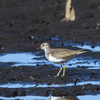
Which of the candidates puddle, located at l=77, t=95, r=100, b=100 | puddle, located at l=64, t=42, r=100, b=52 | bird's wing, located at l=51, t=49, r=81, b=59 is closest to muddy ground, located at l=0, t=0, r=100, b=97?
puddle, located at l=77, t=95, r=100, b=100

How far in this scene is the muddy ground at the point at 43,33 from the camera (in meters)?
9.27

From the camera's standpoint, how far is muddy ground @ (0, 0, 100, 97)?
9266mm

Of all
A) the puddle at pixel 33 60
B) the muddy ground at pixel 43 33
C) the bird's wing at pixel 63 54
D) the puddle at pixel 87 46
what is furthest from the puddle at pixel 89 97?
the puddle at pixel 87 46

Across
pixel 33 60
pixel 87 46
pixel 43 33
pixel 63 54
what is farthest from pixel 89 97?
pixel 43 33

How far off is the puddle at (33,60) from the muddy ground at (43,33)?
0.43 meters

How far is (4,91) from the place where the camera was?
8.53 meters

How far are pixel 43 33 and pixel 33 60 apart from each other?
4.88 metres

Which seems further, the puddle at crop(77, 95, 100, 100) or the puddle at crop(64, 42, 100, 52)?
the puddle at crop(64, 42, 100, 52)

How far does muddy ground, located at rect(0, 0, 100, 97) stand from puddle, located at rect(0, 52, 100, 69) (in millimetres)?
428

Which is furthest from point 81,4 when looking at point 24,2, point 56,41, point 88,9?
point 56,41

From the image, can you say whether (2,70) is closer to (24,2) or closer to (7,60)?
(7,60)

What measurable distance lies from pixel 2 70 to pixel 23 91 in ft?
7.43

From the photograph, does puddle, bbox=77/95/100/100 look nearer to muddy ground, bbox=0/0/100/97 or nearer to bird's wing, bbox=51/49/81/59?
muddy ground, bbox=0/0/100/97

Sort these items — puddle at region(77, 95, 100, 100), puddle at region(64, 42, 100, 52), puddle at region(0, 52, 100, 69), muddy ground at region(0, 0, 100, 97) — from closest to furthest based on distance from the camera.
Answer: puddle at region(77, 95, 100, 100)
muddy ground at region(0, 0, 100, 97)
puddle at region(0, 52, 100, 69)
puddle at region(64, 42, 100, 52)
